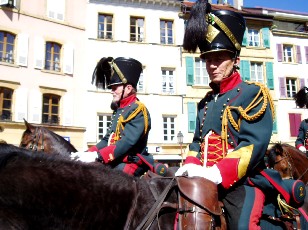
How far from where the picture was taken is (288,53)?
31.8 meters

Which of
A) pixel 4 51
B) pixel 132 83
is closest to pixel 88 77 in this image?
pixel 4 51

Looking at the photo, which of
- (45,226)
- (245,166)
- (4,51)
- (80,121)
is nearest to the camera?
(45,226)

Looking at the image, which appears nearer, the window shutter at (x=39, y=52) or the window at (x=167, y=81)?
the window shutter at (x=39, y=52)

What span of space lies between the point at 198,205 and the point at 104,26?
84.7ft

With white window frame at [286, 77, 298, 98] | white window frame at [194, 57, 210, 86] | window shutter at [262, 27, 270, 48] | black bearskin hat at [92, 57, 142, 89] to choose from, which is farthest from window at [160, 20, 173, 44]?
black bearskin hat at [92, 57, 142, 89]

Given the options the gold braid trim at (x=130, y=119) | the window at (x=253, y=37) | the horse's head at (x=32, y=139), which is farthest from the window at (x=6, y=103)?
the window at (x=253, y=37)

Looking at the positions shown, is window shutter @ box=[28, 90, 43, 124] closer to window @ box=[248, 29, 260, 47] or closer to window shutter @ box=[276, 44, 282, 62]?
window @ box=[248, 29, 260, 47]

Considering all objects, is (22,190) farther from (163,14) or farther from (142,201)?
(163,14)

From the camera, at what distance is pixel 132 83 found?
245 inches

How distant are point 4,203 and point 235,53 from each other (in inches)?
89.1

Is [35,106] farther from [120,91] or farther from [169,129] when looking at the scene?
[120,91]

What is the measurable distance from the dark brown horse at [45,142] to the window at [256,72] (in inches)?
995

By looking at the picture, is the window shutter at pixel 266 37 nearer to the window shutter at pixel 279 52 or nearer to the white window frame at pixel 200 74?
the window shutter at pixel 279 52

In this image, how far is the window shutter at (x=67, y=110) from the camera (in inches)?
960
